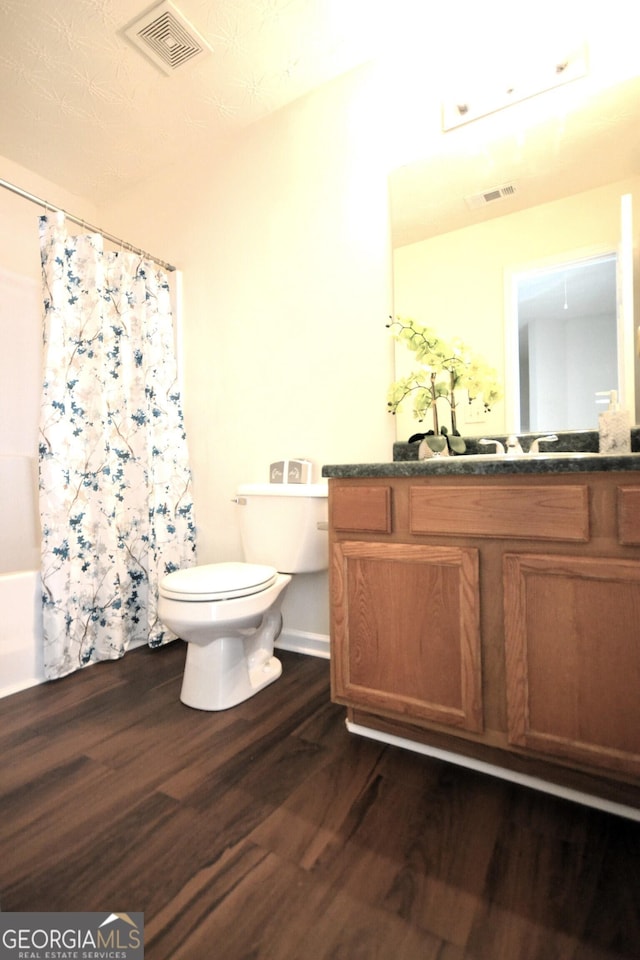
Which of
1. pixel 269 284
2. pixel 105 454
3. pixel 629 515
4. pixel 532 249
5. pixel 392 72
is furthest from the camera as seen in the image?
pixel 269 284

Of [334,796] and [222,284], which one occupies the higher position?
[222,284]

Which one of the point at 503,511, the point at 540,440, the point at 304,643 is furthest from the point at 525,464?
the point at 304,643

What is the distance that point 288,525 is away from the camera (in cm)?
171

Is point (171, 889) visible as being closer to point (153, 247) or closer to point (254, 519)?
point (254, 519)

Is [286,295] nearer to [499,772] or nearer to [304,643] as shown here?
[304,643]

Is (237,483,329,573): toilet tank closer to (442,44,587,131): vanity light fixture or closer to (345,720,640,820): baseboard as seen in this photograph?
(345,720,640,820): baseboard

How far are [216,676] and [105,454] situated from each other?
1036 millimetres

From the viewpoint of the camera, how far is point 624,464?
2.92 ft

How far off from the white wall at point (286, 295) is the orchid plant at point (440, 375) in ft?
0.50

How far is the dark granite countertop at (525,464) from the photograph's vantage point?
915 mm

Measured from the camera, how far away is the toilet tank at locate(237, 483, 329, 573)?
5.51 ft

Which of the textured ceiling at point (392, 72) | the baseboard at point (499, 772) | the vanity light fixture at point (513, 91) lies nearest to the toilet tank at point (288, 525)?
the baseboard at point (499, 772)

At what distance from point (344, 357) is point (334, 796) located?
1469 millimetres

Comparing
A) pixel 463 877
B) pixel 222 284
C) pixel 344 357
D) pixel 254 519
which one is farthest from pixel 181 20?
pixel 463 877
